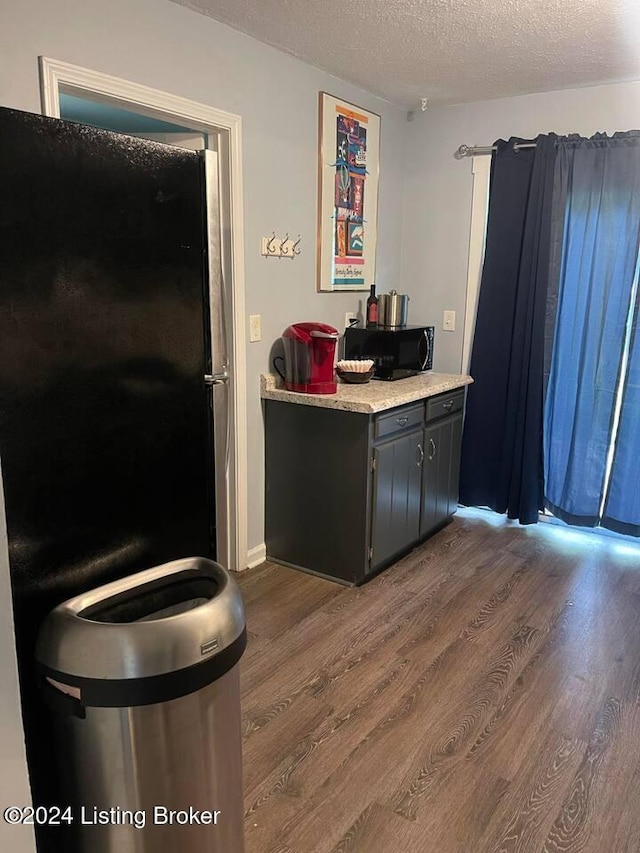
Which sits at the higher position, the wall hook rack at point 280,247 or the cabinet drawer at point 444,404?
the wall hook rack at point 280,247

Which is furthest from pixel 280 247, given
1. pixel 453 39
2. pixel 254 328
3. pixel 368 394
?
pixel 453 39

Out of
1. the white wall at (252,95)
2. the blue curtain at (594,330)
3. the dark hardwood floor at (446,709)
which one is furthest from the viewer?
the blue curtain at (594,330)

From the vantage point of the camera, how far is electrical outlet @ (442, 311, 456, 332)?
4137mm

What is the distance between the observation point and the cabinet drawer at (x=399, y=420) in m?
A: 3.03

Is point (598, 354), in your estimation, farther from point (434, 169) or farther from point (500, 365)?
point (434, 169)

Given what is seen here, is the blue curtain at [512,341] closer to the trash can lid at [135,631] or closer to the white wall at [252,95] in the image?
the white wall at [252,95]

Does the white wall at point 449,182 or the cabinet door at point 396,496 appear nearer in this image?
the cabinet door at point 396,496

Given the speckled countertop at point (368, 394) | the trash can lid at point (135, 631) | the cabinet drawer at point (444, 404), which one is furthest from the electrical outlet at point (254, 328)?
the trash can lid at point (135, 631)

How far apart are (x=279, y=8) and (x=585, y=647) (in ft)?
9.42

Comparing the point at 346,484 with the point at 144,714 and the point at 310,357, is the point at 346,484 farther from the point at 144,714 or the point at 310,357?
the point at 144,714

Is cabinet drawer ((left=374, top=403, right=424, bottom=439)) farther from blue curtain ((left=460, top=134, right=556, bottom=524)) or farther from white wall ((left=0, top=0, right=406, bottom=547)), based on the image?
blue curtain ((left=460, top=134, right=556, bottom=524))

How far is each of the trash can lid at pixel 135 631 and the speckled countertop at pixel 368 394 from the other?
1.67 meters

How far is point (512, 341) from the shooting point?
3.81 m

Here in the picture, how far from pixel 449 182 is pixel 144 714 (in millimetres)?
3695
